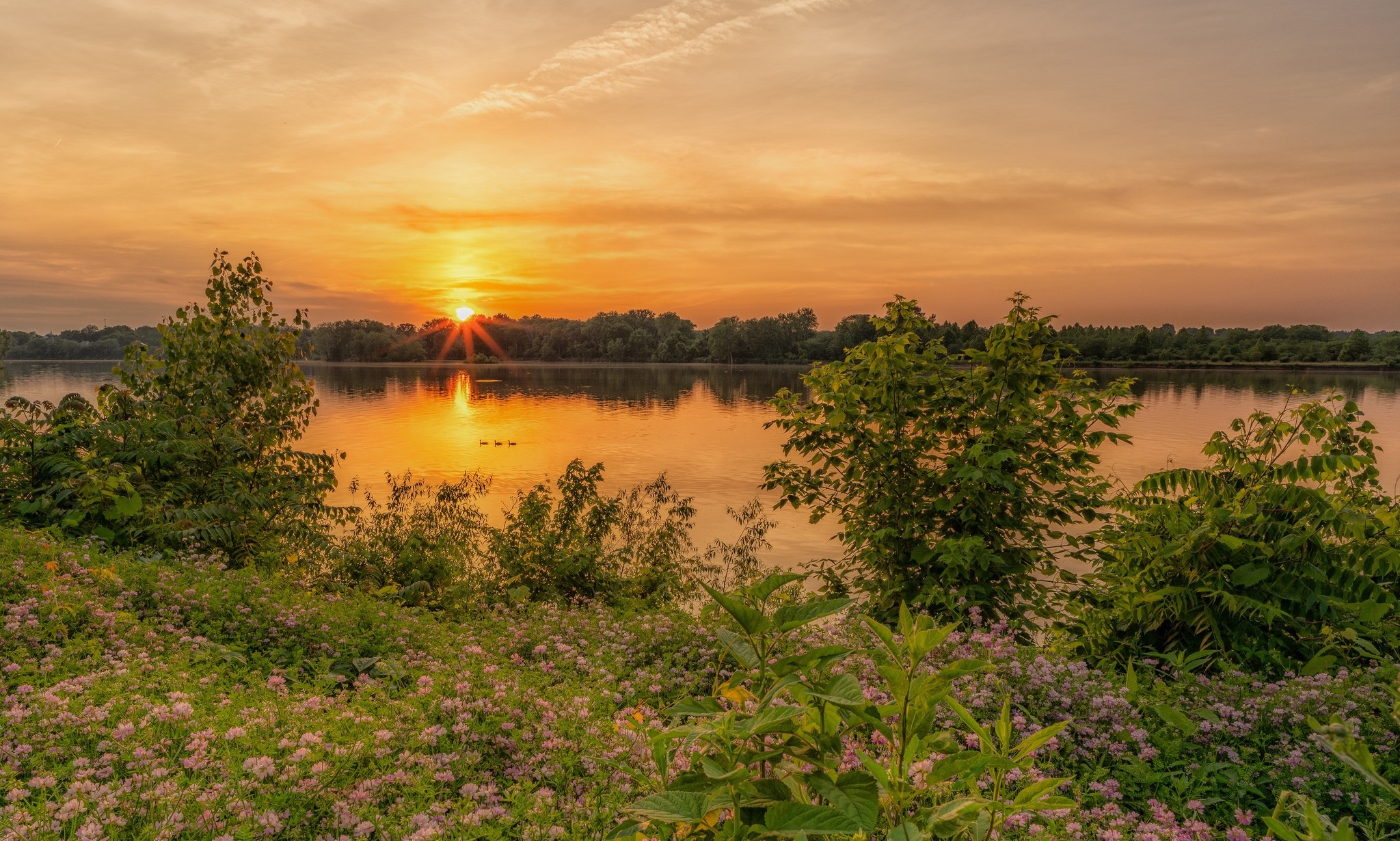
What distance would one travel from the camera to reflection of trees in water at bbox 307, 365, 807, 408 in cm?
5594

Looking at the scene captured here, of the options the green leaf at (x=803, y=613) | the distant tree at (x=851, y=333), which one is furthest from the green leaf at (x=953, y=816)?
the distant tree at (x=851, y=333)

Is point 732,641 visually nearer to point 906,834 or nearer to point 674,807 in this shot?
point 674,807

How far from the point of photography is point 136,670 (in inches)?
152

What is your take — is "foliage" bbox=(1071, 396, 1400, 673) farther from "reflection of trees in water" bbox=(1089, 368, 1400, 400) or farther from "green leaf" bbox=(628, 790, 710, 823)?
"reflection of trees in water" bbox=(1089, 368, 1400, 400)

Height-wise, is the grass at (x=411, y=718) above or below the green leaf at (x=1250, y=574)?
below

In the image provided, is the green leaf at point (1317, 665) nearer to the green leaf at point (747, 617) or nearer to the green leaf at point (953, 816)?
the green leaf at point (953, 816)

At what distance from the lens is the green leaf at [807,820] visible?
4.46 feet

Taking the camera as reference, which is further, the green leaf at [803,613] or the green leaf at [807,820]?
the green leaf at [803,613]

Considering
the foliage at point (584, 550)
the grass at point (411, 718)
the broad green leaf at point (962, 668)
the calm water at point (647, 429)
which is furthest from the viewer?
the calm water at point (647, 429)

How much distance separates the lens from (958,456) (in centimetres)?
671

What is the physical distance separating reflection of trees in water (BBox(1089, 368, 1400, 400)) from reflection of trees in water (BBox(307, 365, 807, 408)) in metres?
28.3

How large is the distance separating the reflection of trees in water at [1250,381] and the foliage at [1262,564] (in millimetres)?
→ 40826

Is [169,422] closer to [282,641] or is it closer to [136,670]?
[282,641]

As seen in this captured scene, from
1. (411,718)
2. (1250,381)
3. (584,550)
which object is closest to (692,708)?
(411,718)
